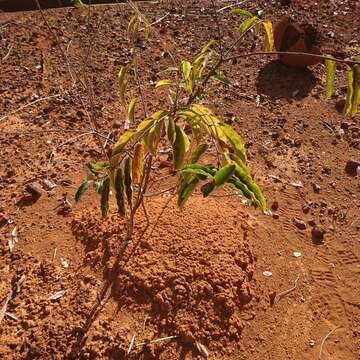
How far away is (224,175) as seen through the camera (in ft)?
3.34

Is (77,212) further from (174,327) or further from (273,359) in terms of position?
(273,359)

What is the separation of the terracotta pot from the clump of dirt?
148 centimetres

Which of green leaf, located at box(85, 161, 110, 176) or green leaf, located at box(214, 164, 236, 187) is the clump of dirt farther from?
green leaf, located at box(214, 164, 236, 187)

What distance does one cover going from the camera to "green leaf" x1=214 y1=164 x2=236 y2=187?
1013mm

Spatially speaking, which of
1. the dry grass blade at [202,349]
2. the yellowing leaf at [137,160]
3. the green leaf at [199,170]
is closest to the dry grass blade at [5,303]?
the dry grass blade at [202,349]

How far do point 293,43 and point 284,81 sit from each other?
0.25 m

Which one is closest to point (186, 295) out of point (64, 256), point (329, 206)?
point (64, 256)

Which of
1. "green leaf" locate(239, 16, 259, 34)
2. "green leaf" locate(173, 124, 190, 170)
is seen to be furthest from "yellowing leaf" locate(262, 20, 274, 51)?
"green leaf" locate(173, 124, 190, 170)

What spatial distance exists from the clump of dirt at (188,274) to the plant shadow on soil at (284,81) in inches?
49.3

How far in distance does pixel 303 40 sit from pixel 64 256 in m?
2.03

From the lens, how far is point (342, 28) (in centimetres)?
352

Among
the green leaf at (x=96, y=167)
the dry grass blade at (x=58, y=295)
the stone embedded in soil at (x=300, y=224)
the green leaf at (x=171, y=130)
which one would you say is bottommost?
the dry grass blade at (x=58, y=295)

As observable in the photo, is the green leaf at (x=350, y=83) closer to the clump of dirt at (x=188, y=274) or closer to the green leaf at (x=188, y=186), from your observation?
the green leaf at (x=188, y=186)

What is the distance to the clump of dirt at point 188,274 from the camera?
1.81 meters
